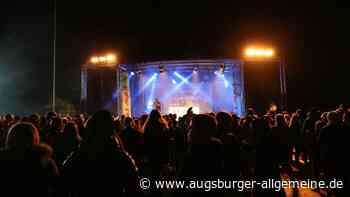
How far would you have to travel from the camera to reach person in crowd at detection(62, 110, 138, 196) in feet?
9.82

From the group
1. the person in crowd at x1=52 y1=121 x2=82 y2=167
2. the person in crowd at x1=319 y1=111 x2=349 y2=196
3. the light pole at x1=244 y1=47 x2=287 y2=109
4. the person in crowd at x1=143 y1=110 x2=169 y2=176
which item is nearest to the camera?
the person in crowd at x1=52 y1=121 x2=82 y2=167

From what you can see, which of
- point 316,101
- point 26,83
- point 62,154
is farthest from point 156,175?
point 26,83

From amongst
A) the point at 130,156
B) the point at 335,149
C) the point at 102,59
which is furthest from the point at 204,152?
the point at 102,59

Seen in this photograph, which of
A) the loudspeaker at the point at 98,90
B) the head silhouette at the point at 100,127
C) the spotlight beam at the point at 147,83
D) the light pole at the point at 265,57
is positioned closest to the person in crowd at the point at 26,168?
the head silhouette at the point at 100,127

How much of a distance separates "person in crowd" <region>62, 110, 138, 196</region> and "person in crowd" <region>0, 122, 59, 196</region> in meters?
0.19

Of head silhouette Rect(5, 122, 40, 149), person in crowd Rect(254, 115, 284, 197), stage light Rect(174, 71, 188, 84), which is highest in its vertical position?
stage light Rect(174, 71, 188, 84)

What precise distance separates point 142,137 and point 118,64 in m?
14.3

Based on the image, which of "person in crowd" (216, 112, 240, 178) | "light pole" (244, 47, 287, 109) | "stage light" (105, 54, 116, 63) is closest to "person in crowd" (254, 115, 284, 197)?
"person in crowd" (216, 112, 240, 178)

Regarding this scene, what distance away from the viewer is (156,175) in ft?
20.0

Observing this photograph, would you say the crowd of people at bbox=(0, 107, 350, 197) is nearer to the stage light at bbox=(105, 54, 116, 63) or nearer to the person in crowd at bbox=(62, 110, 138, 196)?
the person in crowd at bbox=(62, 110, 138, 196)

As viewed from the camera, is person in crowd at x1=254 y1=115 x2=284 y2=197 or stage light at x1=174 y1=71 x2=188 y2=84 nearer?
person in crowd at x1=254 y1=115 x2=284 y2=197

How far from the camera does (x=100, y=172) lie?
2992mm

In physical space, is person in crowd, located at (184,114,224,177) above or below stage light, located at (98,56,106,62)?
below

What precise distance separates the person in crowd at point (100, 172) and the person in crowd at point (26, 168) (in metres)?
0.19
